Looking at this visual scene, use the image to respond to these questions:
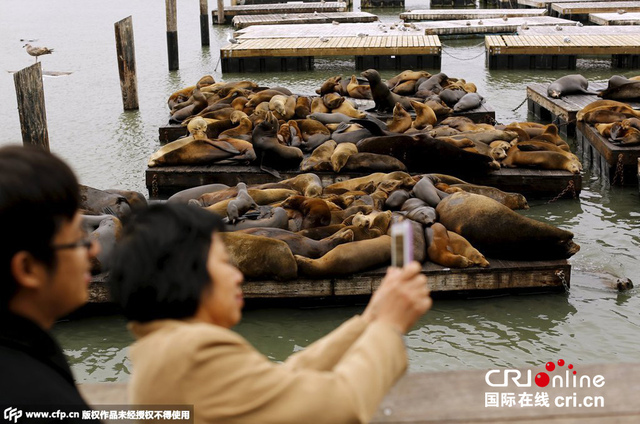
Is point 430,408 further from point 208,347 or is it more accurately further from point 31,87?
point 31,87

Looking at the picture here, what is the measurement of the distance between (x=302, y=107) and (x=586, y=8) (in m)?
19.6

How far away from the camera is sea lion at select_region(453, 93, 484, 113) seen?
1214 centimetres

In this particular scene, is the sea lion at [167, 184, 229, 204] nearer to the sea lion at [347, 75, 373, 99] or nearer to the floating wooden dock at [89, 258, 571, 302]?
the floating wooden dock at [89, 258, 571, 302]

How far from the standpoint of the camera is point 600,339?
5758 mm

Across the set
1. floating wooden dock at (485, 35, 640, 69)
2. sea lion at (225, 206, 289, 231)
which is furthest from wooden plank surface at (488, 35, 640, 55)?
sea lion at (225, 206, 289, 231)

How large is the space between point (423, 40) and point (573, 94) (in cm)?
757

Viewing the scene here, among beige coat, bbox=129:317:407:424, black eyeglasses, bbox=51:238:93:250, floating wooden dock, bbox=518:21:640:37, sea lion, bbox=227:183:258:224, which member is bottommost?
floating wooden dock, bbox=518:21:640:37

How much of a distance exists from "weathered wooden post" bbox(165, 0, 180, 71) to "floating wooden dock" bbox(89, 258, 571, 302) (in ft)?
47.6

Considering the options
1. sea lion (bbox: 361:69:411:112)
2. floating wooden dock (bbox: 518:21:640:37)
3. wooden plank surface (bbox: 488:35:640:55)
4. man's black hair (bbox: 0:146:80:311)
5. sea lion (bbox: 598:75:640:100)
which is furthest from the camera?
floating wooden dock (bbox: 518:21:640:37)

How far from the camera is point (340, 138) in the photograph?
9906 millimetres

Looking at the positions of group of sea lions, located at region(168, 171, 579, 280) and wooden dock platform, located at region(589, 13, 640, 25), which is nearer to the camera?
group of sea lions, located at region(168, 171, 579, 280)

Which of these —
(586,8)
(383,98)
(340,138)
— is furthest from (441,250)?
(586,8)

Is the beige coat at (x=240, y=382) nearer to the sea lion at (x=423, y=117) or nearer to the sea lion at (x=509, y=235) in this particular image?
the sea lion at (x=509, y=235)

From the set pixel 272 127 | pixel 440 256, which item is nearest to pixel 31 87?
pixel 272 127
